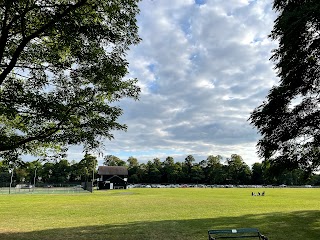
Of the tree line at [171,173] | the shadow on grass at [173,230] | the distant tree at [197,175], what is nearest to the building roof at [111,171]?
the tree line at [171,173]

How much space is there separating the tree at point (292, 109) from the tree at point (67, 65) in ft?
21.5

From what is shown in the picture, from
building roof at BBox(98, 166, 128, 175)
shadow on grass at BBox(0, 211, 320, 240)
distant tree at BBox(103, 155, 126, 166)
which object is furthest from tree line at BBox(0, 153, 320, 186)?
shadow on grass at BBox(0, 211, 320, 240)

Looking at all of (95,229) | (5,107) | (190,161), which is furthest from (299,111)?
(190,161)

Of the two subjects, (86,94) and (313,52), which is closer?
(86,94)

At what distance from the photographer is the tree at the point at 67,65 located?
768 centimetres

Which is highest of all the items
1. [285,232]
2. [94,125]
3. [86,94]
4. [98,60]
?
[98,60]

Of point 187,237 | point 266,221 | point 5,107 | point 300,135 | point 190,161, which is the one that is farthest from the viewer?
point 190,161

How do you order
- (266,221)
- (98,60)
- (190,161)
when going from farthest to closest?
(190,161) → (266,221) → (98,60)

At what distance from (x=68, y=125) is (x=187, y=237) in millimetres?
6419

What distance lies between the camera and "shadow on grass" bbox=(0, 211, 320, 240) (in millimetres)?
11359

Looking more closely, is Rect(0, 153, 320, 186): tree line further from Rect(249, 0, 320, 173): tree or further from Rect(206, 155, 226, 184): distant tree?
Rect(249, 0, 320, 173): tree

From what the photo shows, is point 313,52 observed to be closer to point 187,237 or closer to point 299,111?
point 299,111

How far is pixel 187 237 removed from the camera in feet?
37.2

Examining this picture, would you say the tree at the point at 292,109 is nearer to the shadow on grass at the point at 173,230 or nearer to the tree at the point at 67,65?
the shadow on grass at the point at 173,230
